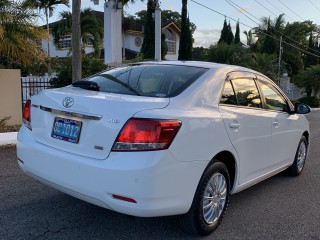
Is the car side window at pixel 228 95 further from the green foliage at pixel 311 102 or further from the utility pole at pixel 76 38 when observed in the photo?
the green foliage at pixel 311 102

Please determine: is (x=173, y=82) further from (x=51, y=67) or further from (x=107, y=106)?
(x=51, y=67)

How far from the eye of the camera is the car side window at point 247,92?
4.27 m

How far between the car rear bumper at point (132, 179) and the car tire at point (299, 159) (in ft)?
9.75

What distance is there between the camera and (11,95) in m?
10.3

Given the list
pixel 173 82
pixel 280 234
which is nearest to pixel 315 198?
pixel 280 234

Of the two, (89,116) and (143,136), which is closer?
(143,136)

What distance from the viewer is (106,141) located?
123 inches

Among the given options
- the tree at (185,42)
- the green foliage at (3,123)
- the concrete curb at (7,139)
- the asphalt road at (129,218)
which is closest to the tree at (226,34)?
the tree at (185,42)

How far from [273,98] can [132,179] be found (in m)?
2.84

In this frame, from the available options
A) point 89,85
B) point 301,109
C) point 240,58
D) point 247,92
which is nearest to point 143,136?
point 89,85

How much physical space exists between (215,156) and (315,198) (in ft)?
6.99

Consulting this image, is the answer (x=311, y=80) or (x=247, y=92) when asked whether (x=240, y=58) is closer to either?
(x=311, y=80)

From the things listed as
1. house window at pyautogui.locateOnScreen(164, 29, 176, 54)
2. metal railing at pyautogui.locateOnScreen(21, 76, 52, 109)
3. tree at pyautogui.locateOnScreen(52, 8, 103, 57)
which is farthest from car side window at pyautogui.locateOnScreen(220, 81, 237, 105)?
house window at pyautogui.locateOnScreen(164, 29, 176, 54)

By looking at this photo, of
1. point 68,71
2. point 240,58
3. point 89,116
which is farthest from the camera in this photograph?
point 240,58
